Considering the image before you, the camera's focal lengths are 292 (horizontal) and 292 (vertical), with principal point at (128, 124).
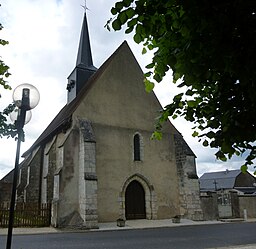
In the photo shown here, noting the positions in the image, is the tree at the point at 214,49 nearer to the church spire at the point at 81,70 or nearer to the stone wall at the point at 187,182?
the stone wall at the point at 187,182

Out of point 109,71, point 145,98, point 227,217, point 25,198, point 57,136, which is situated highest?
point 109,71

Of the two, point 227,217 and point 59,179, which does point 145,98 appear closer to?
point 59,179

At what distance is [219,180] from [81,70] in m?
40.2

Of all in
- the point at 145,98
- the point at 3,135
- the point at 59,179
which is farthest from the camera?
the point at 145,98

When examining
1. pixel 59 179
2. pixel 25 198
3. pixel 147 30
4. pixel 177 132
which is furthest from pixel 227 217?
pixel 147 30

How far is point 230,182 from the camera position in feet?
170

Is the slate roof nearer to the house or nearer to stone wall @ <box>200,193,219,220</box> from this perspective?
the house

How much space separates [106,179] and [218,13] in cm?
1547

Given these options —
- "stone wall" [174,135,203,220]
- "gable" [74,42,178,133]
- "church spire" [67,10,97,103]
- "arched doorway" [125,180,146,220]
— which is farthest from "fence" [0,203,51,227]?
"church spire" [67,10,97,103]

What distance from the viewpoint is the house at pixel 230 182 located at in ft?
167

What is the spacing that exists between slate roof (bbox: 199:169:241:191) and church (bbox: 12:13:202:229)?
33.3 metres

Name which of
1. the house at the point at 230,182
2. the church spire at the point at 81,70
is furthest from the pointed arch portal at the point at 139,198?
the house at the point at 230,182

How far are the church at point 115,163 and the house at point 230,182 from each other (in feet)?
109

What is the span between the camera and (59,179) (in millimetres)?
15578
